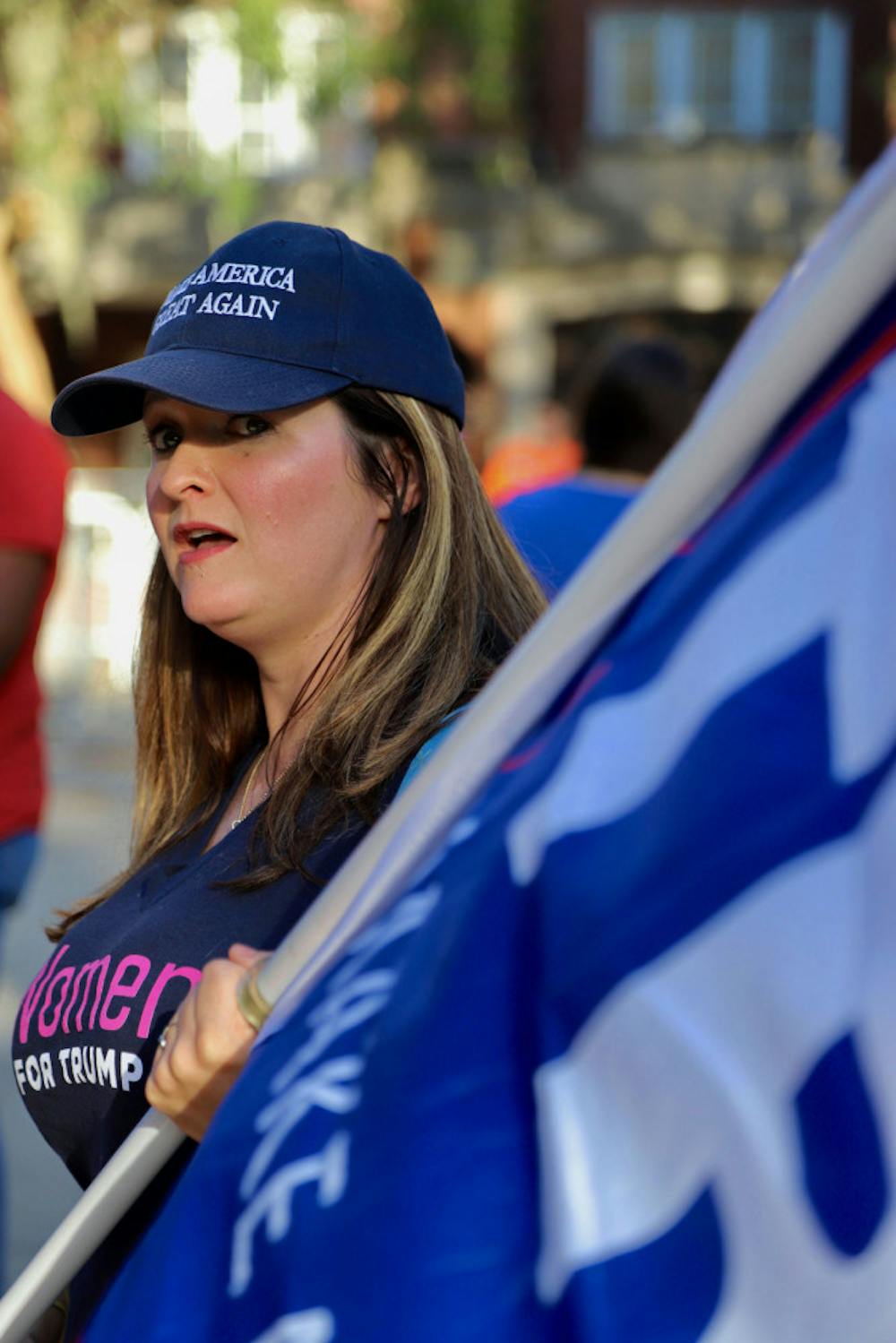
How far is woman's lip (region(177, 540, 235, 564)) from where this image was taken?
1.85 meters

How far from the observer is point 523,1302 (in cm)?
100

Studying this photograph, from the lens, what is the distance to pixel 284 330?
5.77 ft

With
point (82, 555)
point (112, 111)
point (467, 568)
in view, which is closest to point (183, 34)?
point (112, 111)

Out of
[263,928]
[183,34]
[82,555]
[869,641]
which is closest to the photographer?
[869,641]

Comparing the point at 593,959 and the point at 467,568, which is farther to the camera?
the point at 467,568

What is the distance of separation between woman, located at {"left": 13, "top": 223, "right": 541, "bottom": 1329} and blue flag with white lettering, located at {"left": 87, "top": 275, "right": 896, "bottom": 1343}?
1.75 ft

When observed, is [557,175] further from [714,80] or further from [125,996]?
[125,996]

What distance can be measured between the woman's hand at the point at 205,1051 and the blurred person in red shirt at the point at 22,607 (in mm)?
1930

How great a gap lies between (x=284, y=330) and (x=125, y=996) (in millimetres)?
638

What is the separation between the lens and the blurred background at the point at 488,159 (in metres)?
14.6

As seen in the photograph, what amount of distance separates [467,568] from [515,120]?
1530 centimetres

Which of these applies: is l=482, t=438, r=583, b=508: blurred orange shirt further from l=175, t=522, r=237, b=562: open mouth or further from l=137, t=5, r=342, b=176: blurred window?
l=137, t=5, r=342, b=176: blurred window

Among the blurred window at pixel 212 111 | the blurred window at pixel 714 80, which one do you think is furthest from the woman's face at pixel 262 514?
the blurred window at pixel 714 80

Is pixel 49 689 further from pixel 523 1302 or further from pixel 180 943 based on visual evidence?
pixel 523 1302
